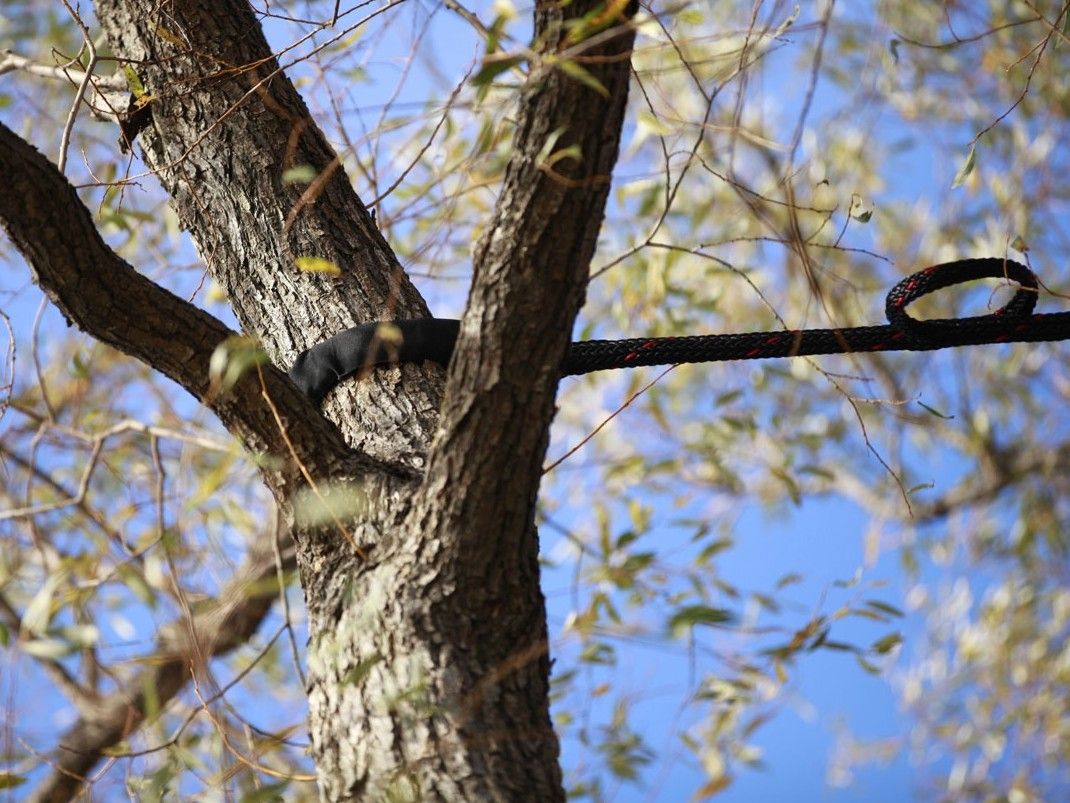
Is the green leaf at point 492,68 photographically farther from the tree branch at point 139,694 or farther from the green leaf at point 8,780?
the tree branch at point 139,694

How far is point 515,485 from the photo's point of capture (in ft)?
2.30

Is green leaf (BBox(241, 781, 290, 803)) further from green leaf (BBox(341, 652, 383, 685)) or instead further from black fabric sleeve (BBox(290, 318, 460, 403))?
black fabric sleeve (BBox(290, 318, 460, 403))

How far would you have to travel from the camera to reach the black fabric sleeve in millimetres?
854

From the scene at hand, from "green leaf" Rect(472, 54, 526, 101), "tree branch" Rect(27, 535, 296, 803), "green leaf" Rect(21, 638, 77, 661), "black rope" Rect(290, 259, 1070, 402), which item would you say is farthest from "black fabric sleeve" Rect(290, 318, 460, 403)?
"tree branch" Rect(27, 535, 296, 803)

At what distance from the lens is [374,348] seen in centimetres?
85

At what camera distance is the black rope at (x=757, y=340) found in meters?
0.86

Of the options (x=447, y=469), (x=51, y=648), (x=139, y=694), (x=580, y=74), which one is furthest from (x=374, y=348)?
(x=139, y=694)

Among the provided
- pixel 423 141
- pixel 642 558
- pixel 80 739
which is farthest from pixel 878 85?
pixel 80 739

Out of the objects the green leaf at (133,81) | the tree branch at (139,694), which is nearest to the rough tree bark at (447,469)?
the green leaf at (133,81)

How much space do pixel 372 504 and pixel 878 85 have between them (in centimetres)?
174

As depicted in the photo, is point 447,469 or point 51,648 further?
point 51,648

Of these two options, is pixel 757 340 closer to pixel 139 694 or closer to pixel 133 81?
pixel 133 81

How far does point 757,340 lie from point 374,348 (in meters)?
0.28

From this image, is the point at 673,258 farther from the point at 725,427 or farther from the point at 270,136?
the point at 270,136
